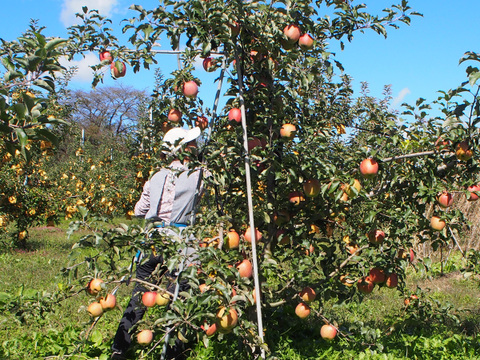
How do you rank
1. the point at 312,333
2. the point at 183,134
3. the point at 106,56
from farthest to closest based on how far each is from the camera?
the point at 312,333 → the point at 183,134 → the point at 106,56

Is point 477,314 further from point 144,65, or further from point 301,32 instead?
point 144,65

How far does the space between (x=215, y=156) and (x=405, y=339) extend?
190cm

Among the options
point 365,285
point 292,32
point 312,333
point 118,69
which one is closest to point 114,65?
point 118,69

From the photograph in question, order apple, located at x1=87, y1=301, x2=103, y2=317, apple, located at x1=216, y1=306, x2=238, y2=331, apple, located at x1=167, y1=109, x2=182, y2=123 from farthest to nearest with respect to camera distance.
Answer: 1. apple, located at x1=167, y1=109, x2=182, y2=123
2. apple, located at x1=87, y1=301, x2=103, y2=317
3. apple, located at x1=216, y1=306, x2=238, y2=331

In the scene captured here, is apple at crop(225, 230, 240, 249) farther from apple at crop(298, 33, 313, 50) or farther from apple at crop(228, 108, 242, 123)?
apple at crop(298, 33, 313, 50)

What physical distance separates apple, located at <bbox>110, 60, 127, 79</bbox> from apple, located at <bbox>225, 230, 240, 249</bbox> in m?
1.01

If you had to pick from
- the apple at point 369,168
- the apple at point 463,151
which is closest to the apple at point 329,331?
the apple at point 369,168

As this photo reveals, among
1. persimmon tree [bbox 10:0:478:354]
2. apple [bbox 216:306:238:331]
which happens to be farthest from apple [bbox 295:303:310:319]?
apple [bbox 216:306:238:331]

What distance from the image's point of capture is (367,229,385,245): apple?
2717 millimetres

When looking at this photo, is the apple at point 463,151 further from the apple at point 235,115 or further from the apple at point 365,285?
the apple at point 235,115

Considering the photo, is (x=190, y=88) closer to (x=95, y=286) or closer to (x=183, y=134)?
(x=183, y=134)

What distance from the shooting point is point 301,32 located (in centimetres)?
247

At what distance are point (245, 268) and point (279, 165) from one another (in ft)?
1.87

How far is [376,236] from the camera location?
8.91 feet
